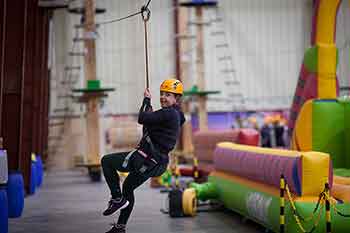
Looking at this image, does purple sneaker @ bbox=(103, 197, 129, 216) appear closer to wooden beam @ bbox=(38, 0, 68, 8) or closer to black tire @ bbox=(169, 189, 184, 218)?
black tire @ bbox=(169, 189, 184, 218)

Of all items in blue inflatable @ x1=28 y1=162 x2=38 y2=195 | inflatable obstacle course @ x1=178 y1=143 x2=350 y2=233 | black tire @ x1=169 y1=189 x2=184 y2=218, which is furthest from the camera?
blue inflatable @ x1=28 y1=162 x2=38 y2=195

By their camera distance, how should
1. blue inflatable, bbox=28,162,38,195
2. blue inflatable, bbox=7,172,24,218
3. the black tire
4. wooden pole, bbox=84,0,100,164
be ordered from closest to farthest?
the black tire → blue inflatable, bbox=7,172,24,218 → blue inflatable, bbox=28,162,38,195 → wooden pole, bbox=84,0,100,164

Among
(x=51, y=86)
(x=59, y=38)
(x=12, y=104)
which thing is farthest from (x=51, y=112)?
(x=12, y=104)

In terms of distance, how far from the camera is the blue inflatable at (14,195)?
9.31m

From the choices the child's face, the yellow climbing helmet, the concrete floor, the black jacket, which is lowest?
the concrete floor

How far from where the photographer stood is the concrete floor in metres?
7.93

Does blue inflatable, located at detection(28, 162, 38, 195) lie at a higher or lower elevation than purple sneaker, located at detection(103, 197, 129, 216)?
lower

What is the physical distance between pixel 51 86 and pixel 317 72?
42.2ft

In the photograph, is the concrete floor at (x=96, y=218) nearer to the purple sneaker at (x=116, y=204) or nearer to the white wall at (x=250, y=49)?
the purple sneaker at (x=116, y=204)

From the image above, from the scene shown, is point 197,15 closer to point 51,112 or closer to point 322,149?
point 51,112

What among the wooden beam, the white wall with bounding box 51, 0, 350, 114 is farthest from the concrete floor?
the white wall with bounding box 51, 0, 350, 114

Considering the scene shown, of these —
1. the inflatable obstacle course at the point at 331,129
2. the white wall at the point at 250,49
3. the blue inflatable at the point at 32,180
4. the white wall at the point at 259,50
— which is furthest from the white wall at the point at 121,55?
the inflatable obstacle course at the point at 331,129

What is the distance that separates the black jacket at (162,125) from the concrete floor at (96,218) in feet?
5.96

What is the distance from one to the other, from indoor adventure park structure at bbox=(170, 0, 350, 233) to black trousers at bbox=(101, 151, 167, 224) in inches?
51.0
